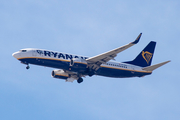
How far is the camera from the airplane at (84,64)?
182 feet

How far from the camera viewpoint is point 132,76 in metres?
63.3

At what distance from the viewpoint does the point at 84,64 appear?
57219mm

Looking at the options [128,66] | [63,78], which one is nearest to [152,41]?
[128,66]

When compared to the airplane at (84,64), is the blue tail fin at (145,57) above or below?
above

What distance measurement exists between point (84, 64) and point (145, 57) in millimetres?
16290

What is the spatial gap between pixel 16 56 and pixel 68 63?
9.53 m

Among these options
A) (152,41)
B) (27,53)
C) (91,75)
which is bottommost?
(91,75)

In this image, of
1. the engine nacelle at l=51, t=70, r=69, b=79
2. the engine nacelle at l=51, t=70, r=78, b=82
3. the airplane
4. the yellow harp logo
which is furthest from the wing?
the yellow harp logo

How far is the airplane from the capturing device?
5550 cm

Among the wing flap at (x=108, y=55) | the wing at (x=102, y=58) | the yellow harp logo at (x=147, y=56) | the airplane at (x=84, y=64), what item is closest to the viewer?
the wing flap at (x=108, y=55)

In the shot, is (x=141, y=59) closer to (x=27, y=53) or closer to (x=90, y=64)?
(x=90, y=64)

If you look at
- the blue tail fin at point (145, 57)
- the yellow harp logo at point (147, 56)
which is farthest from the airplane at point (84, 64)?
the yellow harp logo at point (147, 56)

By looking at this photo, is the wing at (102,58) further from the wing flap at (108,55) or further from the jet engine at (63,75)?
the jet engine at (63,75)

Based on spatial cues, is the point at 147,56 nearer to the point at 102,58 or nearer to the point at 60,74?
the point at 102,58
